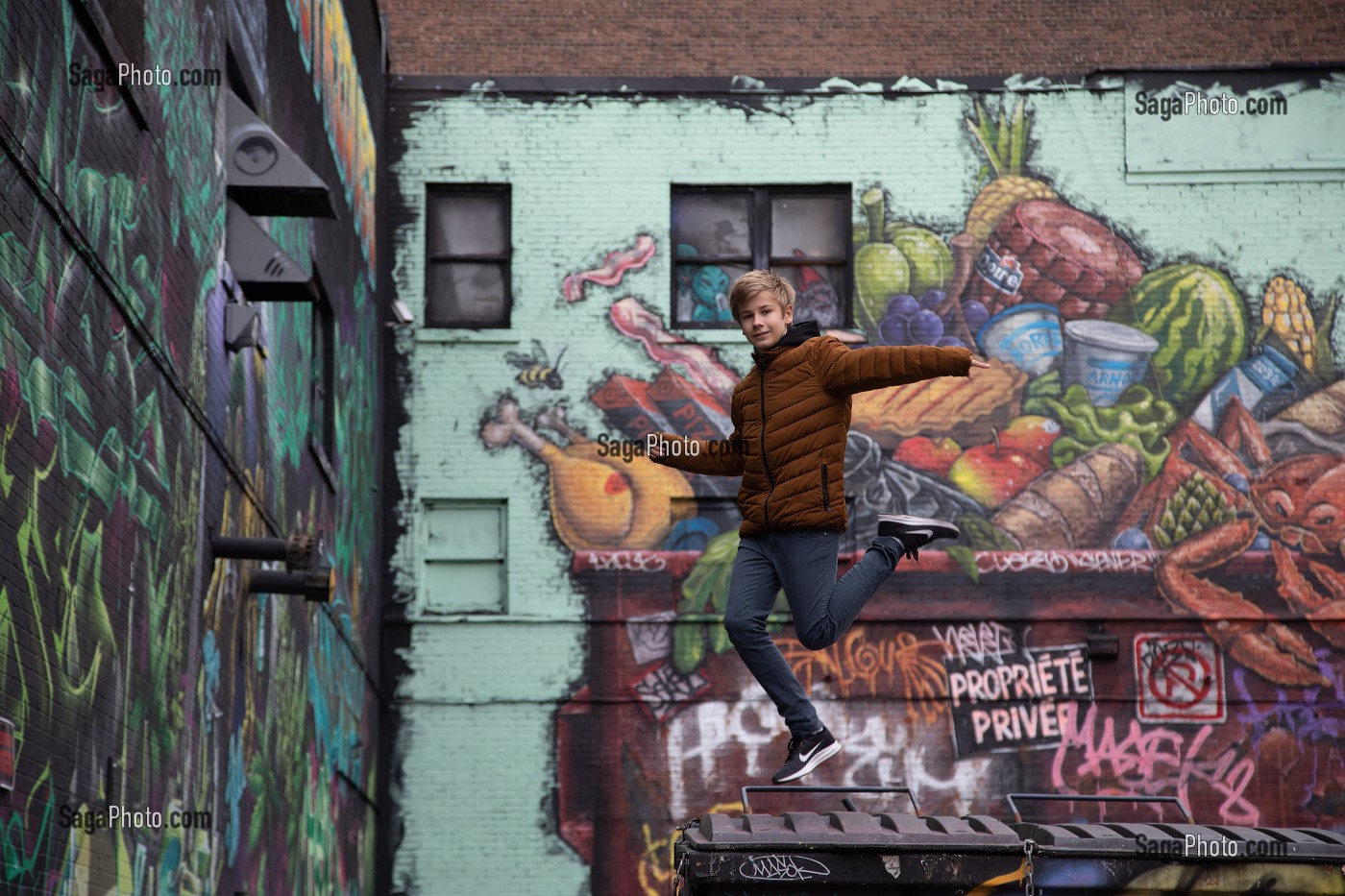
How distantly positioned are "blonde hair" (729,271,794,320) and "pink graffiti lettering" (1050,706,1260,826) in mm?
12600

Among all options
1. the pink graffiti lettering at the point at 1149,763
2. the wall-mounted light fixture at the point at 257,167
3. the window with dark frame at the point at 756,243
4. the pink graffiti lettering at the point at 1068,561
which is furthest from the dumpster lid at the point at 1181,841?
the window with dark frame at the point at 756,243

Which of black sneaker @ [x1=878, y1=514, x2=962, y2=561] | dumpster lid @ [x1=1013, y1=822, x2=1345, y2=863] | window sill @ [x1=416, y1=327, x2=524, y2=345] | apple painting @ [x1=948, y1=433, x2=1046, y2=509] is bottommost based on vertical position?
dumpster lid @ [x1=1013, y1=822, x2=1345, y2=863]

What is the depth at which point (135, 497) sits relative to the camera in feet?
28.7

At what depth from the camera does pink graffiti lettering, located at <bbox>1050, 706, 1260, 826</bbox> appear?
19250mm

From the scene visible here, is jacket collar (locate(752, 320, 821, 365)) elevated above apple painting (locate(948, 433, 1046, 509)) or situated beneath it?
situated beneath

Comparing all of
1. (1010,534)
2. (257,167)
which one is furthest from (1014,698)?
(257,167)

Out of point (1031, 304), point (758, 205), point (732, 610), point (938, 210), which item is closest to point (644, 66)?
point (758, 205)

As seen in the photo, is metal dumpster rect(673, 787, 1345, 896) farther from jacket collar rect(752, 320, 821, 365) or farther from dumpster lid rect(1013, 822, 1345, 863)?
jacket collar rect(752, 320, 821, 365)

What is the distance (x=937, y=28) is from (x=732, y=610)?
1559cm

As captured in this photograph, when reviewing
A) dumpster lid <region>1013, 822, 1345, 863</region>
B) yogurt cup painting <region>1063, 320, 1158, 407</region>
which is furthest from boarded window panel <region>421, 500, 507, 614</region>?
dumpster lid <region>1013, 822, 1345, 863</region>

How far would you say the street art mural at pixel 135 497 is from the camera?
6.98 m

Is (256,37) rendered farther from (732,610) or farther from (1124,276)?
(1124,276)

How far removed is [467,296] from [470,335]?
0.58 m

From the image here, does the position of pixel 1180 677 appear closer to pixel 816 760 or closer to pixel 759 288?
Answer: pixel 816 760
